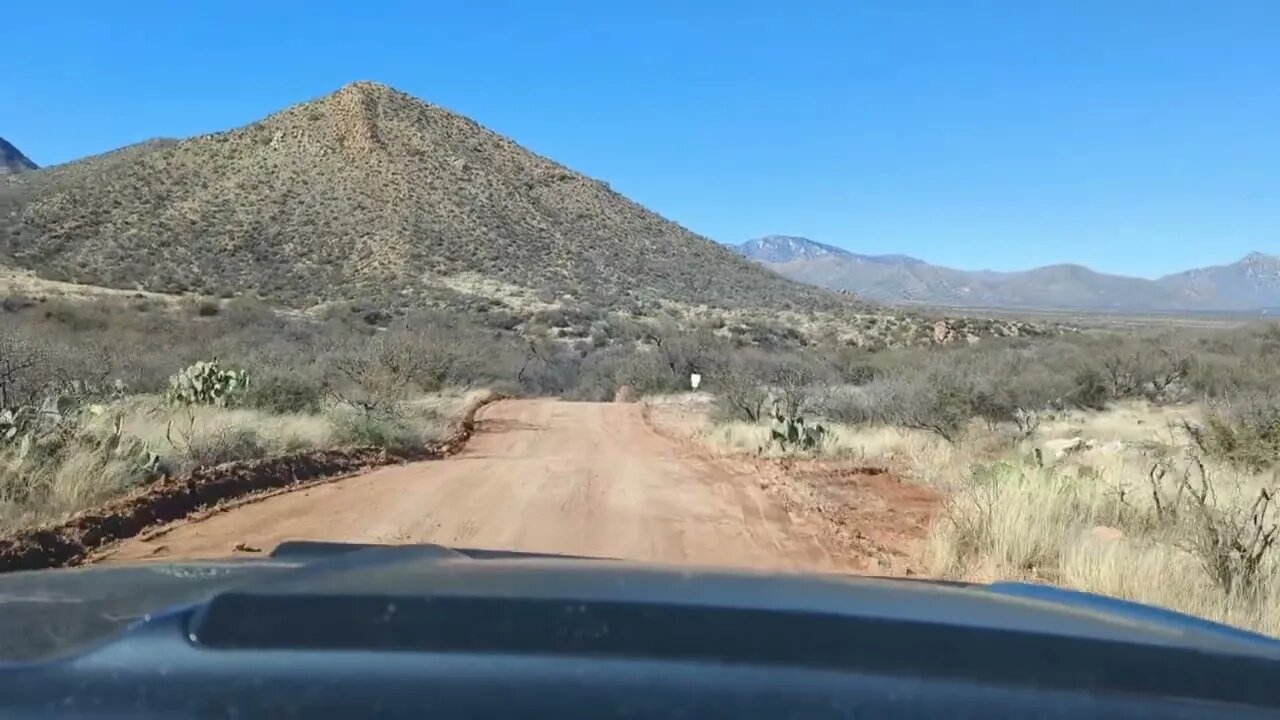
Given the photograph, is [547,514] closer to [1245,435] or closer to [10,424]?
[10,424]

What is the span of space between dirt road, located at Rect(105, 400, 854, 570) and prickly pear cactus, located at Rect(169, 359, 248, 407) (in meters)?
4.56

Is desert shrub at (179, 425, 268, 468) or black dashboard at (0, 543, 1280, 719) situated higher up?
black dashboard at (0, 543, 1280, 719)

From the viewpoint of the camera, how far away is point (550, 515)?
11781mm

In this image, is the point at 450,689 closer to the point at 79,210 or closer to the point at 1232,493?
the point at 1232,493

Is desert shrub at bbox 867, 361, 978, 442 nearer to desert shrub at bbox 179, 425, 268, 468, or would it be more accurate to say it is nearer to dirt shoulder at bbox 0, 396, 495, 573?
dirt shoulder at bbox 0, 396, 495, 573

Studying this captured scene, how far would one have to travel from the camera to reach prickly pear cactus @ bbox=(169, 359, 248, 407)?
18641 millimetres

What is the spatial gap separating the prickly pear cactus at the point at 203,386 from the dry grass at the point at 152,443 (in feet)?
1.28

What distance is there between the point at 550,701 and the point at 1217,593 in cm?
714

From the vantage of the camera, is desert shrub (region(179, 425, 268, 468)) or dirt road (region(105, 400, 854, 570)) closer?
dirt road (region(105, 400, 854, 570))

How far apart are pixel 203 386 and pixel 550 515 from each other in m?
9.50

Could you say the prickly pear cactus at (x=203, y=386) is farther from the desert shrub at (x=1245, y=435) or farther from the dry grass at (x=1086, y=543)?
the desert shrub at (x=1245, y=435)

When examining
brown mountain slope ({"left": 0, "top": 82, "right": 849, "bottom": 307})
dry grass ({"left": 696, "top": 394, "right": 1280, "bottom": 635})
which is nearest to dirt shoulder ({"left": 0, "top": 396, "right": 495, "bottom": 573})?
A: dry grass ({"left": 696, "top": 394, "right": 1280, "bottom": 635})

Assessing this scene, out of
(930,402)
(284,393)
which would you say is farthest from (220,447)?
(930,402)

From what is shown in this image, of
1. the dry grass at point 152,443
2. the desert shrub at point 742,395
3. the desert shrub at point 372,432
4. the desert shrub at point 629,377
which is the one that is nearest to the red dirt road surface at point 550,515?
the desert shrub at point 372,432
